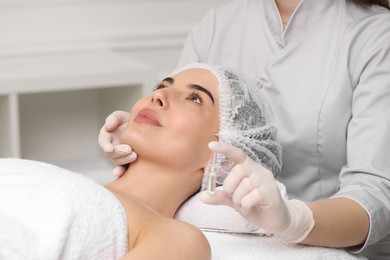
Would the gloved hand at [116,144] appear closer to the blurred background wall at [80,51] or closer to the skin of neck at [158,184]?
the skin of neck at [158,184]

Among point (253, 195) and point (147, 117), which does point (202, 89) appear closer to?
point (147, 117)

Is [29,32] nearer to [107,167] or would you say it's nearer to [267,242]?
[107,167]

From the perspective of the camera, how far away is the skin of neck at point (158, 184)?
1843 millimetres

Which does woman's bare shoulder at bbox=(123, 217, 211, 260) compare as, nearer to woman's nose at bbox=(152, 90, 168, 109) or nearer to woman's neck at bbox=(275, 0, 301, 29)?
woman's nose at bbox=(152, 90, 168, 109)

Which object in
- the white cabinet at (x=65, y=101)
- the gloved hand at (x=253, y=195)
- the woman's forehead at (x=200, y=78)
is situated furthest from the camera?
the white cabinet at (x=65, y=101)

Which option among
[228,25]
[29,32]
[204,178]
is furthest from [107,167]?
[204,178]

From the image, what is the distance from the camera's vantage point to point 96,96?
3.24m

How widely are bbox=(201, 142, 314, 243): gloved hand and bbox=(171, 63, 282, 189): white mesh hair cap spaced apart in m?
0.29

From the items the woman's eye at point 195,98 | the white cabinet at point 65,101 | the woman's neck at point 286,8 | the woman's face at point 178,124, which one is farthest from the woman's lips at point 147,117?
the white cabinet at point 65,101

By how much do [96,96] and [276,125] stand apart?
131 centimetres

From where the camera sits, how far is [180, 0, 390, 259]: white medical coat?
1898 millimetres

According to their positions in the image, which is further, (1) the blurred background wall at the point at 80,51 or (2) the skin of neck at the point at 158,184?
(1) the blurred background wall at the point at 80,51

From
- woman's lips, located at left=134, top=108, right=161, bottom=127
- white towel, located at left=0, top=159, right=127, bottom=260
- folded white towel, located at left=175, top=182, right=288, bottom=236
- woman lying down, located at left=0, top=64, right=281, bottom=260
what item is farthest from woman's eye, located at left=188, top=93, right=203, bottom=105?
white towel, located at left=0, top=159, right=127, bottom=260

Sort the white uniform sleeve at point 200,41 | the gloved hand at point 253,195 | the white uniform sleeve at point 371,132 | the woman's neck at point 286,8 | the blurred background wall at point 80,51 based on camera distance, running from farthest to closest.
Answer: the blurred background wall at point 80,51
the white uniform sleeve at point 200,41
the woman's neck at point 286,8
the white uniform sleeve at point 371,132
the gloved hand at point 253,195
